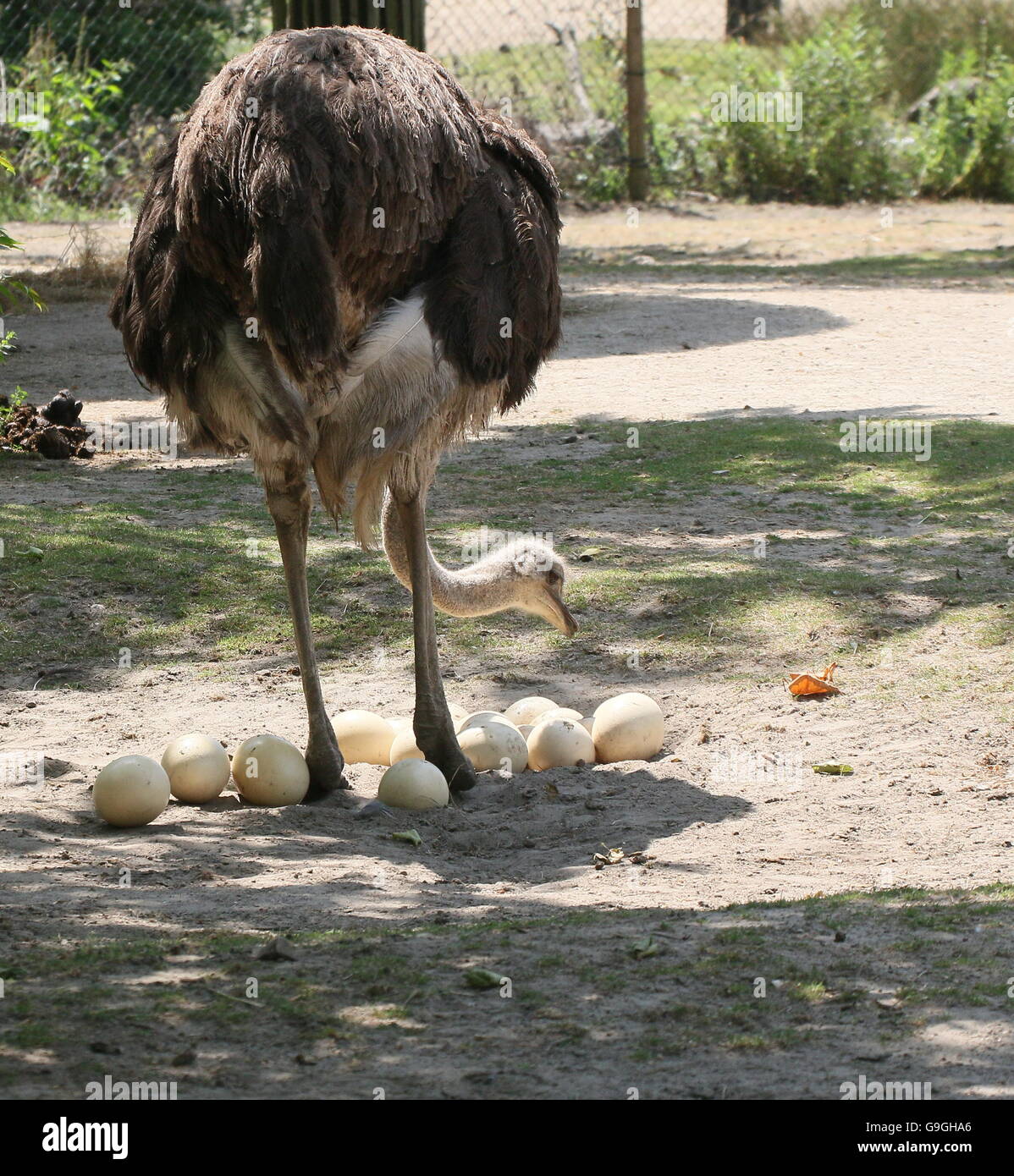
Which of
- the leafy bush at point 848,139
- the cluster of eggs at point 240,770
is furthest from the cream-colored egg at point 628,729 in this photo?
the leafy bush at point 848,139

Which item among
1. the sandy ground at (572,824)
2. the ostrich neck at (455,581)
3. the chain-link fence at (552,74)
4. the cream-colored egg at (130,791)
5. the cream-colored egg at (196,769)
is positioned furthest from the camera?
the chain-link fence at (552,74)

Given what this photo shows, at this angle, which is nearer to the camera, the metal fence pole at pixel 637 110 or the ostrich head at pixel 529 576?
the ostrich head at pixel 529 576

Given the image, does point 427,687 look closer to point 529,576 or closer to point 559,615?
point 529,576

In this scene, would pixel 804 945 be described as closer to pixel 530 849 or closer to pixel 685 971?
pixel 685 971

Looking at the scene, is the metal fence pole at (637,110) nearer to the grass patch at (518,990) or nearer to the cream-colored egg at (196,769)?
the cream-colored egg at (196,769)

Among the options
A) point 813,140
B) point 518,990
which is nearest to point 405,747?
point 518,990

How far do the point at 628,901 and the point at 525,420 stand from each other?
239 inches

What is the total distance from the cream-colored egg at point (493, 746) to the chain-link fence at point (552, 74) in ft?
37.1

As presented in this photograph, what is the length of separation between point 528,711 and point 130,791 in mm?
1547

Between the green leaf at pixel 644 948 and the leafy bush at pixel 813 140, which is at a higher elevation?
the leafy bush at pixel 813 140

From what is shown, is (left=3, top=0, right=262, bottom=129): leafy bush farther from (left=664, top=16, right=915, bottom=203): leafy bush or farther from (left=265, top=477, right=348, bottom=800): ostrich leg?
(left=265, top=477, right=348, bottom=800): ostrich leg

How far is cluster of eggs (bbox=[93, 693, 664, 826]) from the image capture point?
492 centimetres

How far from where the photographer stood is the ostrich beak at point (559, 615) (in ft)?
20.3

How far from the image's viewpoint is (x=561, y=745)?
553 cm
